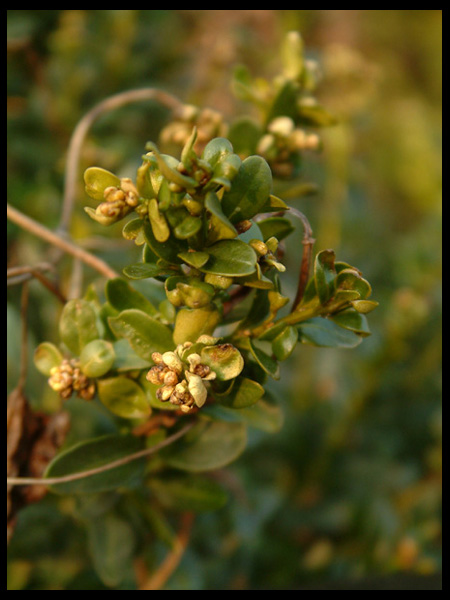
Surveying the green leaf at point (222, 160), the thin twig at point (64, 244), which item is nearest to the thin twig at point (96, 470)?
the thin twig at point (64, 244)

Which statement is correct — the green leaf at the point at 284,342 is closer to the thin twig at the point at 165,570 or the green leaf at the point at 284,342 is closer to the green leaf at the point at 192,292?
the green leaf at the point at 192,292

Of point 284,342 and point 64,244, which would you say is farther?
point 64,244

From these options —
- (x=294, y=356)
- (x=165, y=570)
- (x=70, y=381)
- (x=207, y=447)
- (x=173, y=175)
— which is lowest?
(x=165, y=570)

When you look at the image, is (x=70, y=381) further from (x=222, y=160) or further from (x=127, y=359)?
(x=222, y=160)

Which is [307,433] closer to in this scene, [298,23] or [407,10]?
[298,23]

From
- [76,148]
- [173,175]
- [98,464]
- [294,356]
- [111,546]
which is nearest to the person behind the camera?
[173,175]

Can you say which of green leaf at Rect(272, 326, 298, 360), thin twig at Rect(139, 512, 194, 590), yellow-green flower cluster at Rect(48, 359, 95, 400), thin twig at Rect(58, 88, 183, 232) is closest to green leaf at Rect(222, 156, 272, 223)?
green leaf at Rect(272, 326, 298, 360)

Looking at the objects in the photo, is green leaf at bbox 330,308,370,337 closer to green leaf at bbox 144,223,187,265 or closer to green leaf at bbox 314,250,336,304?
green leaf at bbox 314,250,336,304

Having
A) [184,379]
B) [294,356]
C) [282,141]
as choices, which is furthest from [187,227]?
[294,356]
